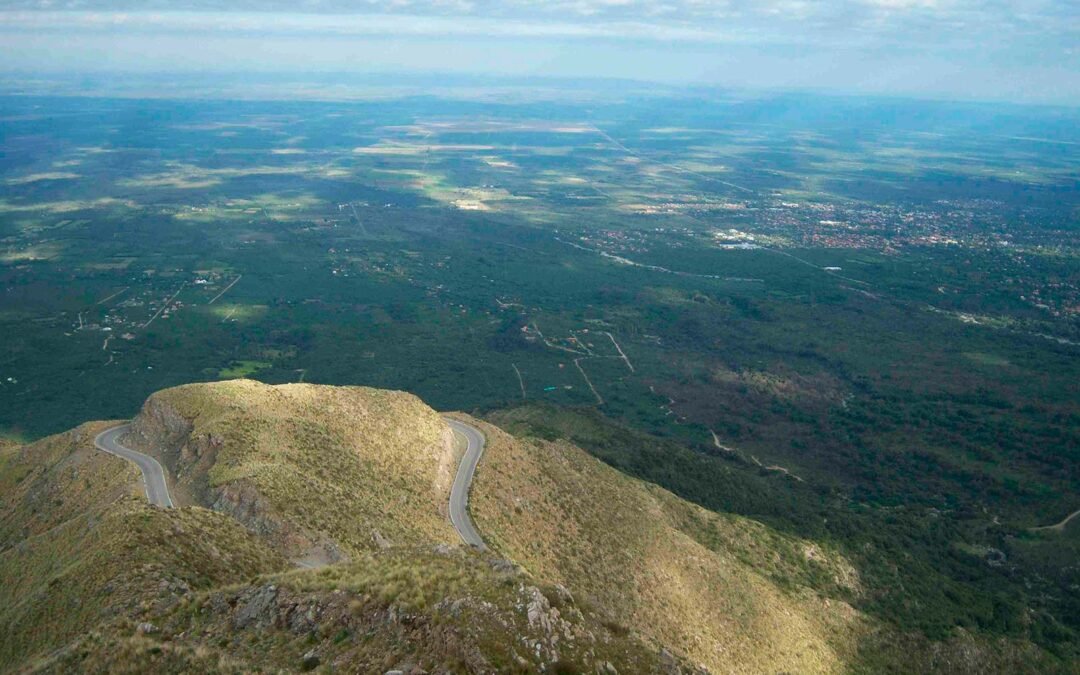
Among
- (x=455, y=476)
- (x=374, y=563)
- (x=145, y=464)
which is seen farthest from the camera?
(x=455, y=476)

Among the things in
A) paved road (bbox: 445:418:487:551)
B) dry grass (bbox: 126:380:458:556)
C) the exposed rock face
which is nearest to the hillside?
the exposed rock face

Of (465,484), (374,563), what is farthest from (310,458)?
(374,563)

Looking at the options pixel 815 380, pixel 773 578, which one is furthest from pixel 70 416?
pixel 815 380

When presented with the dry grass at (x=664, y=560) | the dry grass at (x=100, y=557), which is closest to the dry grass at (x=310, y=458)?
the dry grass at (x=100, y=557)

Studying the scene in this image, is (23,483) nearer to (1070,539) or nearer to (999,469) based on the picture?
(1070,539)

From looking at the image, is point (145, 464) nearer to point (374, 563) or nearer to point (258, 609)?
point (374, 563)

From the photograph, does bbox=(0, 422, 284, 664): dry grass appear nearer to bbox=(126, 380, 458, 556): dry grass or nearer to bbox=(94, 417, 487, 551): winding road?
bbox=(94, 417, 487, 551): winding road

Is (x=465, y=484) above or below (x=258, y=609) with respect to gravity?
below
